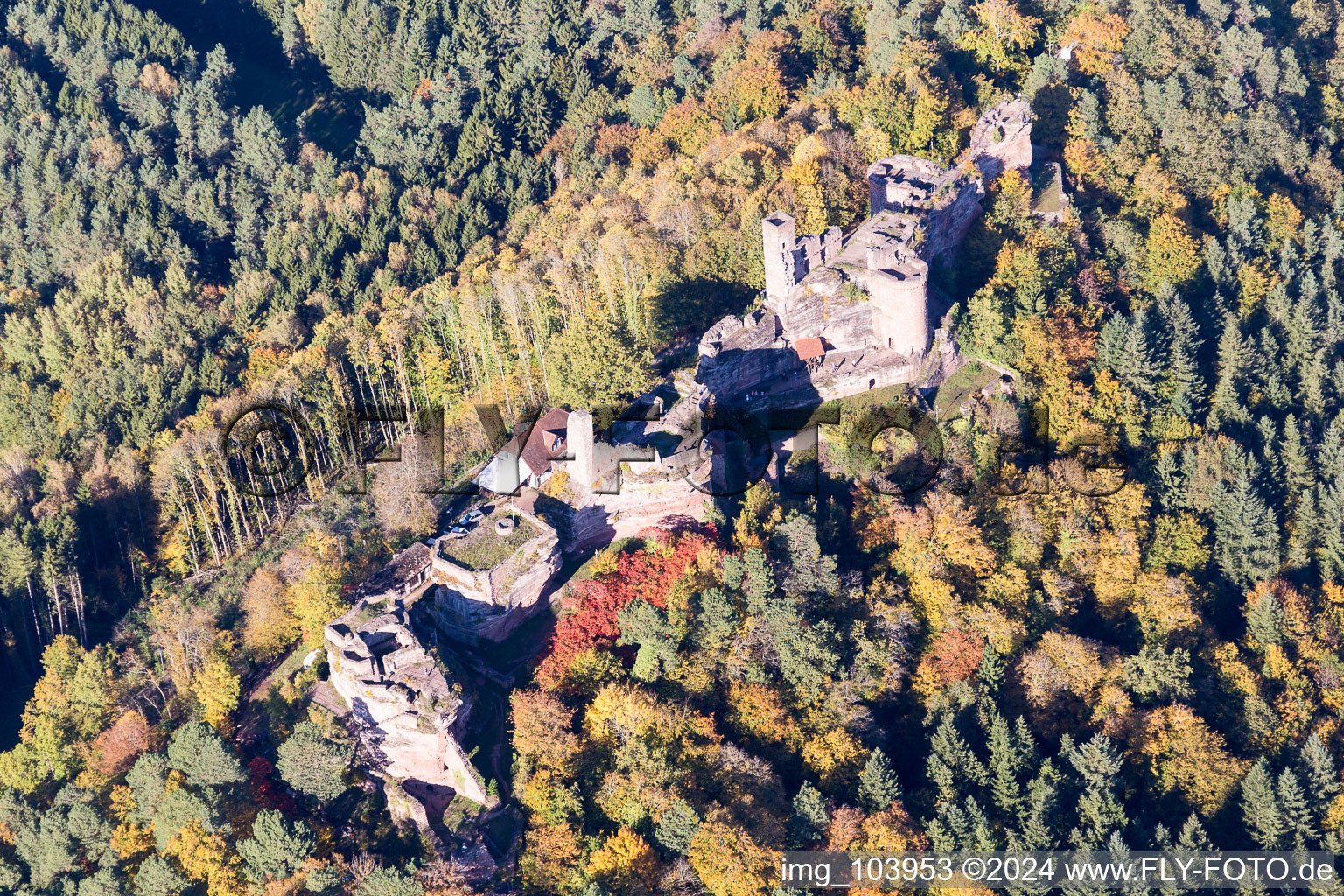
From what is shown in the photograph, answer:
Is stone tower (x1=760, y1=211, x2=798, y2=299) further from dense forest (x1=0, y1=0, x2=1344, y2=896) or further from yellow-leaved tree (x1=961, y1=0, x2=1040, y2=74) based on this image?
yellow-leaved tree (x1=961, y1=0, x2=1040, y2=74)

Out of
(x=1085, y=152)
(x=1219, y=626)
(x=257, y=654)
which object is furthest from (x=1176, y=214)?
(x=257, y=654)

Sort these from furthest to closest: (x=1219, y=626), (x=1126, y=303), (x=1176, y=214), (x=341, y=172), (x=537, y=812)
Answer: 1. (x=341, y=172)
2. (x=1176, y=214)
3. (x=1126, y=303)
4. (x=1219, y=626)
5. (x=537, y=812)

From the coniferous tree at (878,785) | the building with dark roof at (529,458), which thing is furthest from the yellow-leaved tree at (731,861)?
the building with dark roof at (529,458)

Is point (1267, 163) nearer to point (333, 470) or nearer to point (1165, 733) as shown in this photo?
point (1165, 733)

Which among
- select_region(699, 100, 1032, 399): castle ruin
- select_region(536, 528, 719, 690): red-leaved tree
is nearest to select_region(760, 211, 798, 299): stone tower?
select_region(699, 100, 1032, 399): castle ruin

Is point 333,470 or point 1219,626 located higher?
point 333,470

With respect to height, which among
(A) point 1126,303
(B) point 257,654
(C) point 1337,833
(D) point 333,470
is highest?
(A) point 1126,303
